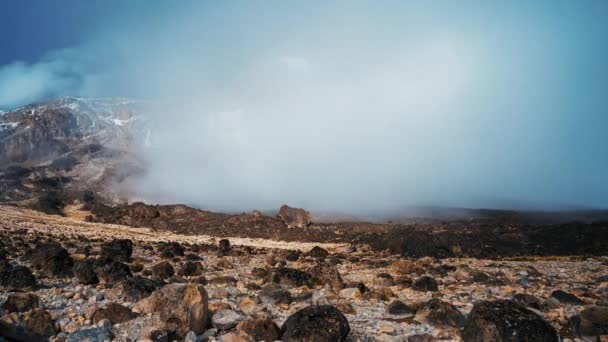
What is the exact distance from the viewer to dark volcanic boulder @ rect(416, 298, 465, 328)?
11.1m

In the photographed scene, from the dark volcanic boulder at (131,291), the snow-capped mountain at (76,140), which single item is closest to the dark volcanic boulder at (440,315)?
the dark volcanic boulder at (131,291)

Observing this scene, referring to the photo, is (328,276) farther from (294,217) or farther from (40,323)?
(294,217)

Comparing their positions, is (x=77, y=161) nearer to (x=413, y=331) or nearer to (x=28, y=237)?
(x=28, y=237)

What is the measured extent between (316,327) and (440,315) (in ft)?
13.9

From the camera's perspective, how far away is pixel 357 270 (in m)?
24.2

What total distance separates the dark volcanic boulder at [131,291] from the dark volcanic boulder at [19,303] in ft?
7.58

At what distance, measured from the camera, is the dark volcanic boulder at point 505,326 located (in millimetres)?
8945

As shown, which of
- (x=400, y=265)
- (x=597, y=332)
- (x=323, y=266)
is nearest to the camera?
(x=597, y=332)

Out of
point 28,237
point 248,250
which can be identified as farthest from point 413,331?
point 28,237

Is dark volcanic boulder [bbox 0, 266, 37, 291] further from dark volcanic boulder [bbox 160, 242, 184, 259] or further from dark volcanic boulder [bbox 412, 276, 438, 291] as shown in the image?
dark volcanic boulder [bbox 412, 276, 438, 291]

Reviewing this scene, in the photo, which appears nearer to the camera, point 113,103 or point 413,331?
point 413,331

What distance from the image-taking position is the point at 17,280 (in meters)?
13.6

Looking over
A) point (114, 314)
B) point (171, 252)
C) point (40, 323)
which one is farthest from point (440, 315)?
point (171, 252)

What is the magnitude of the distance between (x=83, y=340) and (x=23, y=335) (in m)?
1.49
